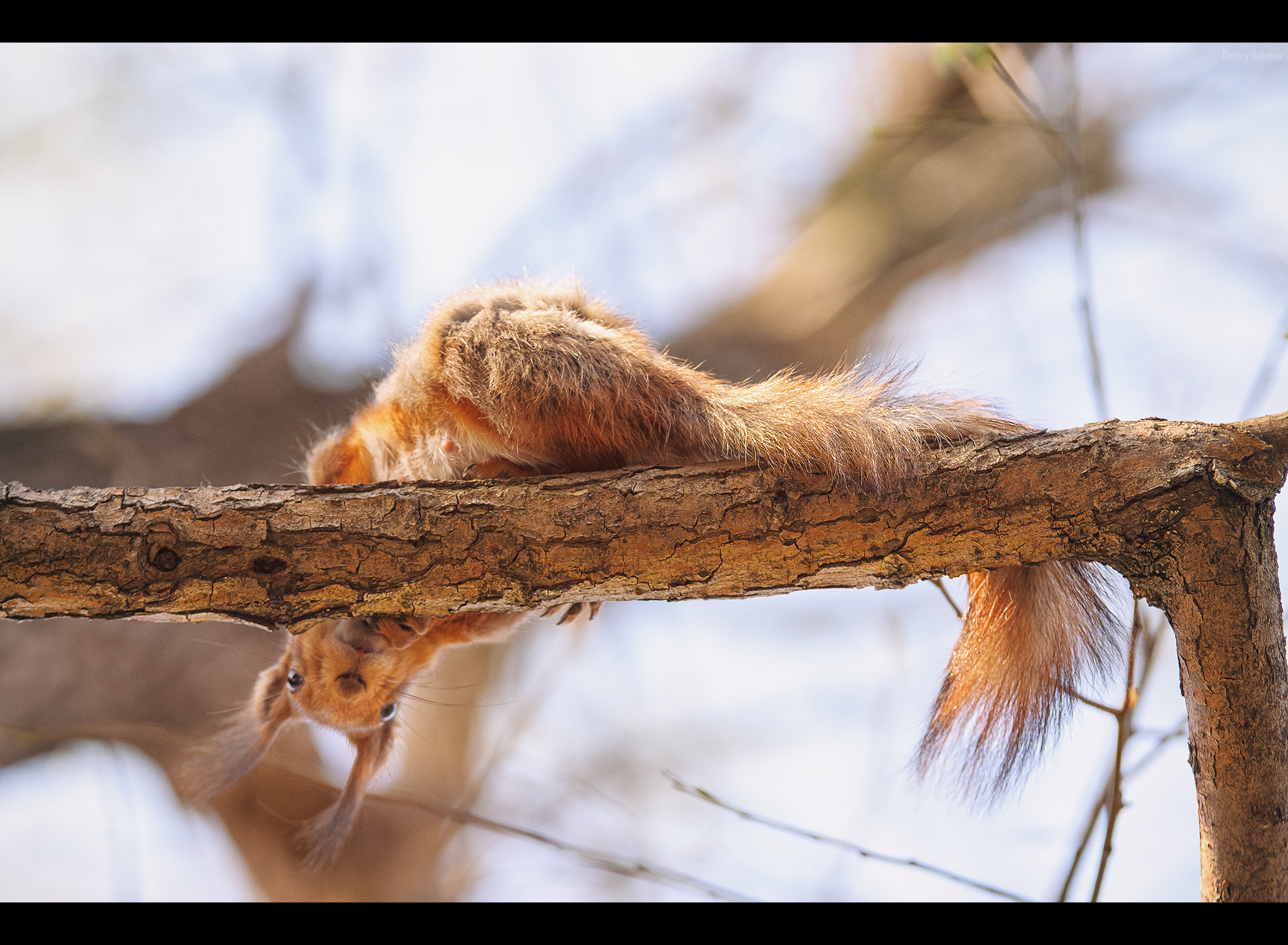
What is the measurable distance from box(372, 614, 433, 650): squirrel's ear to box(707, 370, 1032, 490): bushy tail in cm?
70

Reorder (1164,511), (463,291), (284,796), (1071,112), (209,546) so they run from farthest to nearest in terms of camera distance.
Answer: (284,796)
(1071,112)
(463,291)
(209,546)
(1164,511)

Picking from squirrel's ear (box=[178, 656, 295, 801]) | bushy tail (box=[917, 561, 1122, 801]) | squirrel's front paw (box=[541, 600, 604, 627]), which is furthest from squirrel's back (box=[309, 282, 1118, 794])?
squirrel's ear (box=[178, 656, 295, 801])

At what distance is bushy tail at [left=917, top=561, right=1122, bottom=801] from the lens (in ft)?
4.66

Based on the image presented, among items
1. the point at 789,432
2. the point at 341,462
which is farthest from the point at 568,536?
the point at 341,462

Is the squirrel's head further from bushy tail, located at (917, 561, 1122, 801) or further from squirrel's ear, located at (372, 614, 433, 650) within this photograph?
bushy tail, located at (917, 561, 1122, 801)

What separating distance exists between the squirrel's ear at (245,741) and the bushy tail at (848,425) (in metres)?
1.15

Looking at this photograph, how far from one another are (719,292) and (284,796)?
2949 mm

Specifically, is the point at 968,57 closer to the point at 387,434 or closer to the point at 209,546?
the point at 387,434

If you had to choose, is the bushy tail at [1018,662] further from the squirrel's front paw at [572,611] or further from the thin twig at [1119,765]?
the squirrel's front paw at [572,611]

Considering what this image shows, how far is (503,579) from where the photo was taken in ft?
4.50

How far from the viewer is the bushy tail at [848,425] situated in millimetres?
1314

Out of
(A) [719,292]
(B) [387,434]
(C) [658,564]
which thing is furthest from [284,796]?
(A) [719,292]

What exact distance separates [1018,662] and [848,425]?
518 millimetres

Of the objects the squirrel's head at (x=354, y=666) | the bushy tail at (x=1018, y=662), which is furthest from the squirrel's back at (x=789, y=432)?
the squirrel's head at (x=354, y=666)
